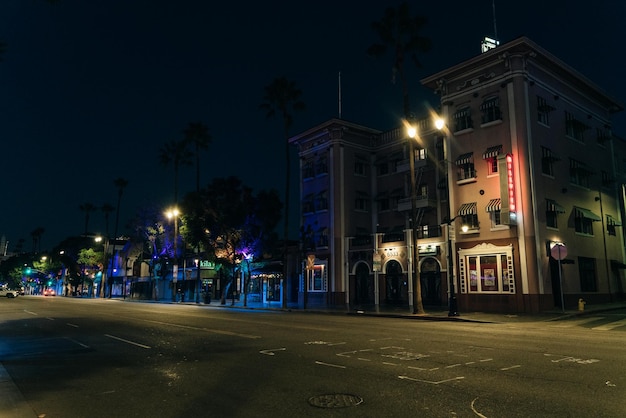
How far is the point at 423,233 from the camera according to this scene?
119 feet

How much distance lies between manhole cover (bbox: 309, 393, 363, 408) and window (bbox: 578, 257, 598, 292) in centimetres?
2975

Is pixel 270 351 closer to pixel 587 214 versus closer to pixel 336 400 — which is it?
pixel 336 400

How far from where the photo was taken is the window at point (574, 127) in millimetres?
34000

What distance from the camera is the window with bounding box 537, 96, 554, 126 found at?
31.1 meters

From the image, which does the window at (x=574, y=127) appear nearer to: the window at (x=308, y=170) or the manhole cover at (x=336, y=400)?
the window at (x=308, y=170)

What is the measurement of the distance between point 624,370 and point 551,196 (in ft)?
79.7

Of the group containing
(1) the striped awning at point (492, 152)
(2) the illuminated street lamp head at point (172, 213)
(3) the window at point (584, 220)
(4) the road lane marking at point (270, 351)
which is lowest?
(4) the road lane marking at point (270, 351)

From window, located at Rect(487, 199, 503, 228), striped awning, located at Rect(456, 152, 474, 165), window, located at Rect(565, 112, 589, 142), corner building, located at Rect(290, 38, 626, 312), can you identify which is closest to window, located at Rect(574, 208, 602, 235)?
corner building, located at Rect(290, 38, 626, 312)

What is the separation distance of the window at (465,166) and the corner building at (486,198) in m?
0.10

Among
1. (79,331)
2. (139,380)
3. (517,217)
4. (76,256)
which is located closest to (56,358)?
(139,380)

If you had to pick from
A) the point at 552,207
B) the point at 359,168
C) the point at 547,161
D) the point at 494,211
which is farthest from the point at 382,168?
the point at 552,207

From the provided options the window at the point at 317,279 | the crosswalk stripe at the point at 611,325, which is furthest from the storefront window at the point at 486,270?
the window at the point at 317,279

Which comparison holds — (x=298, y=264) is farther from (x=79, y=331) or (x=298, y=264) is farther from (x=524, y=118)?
(x=79, y=331)

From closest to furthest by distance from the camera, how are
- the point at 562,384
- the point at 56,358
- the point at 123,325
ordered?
1. the point at 562,384
2. the point at 56,358
3. the point at 123,325
